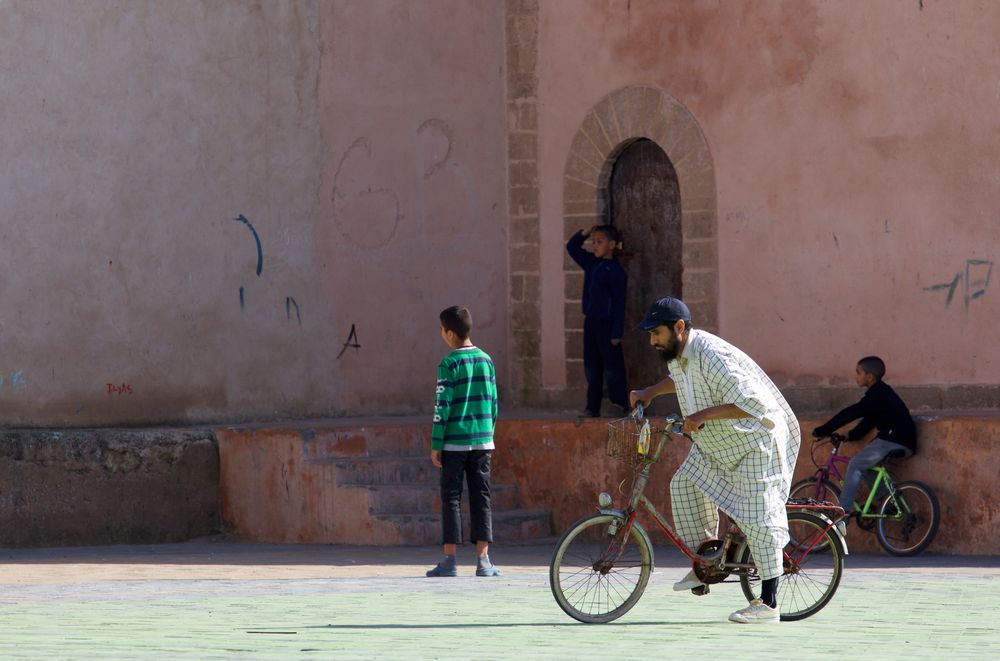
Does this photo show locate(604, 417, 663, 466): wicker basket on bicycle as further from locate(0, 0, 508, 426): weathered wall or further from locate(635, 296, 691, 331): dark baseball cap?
locate(0, 0, 508, 426): weathered wall

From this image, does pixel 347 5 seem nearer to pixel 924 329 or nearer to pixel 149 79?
pixel 149 79

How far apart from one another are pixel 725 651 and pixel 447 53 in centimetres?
872

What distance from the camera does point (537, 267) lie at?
14875 millimetres

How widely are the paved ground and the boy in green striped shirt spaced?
245 millimetres

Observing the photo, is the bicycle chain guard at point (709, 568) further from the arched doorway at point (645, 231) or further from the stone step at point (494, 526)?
the arched doorway at point (645, 231)

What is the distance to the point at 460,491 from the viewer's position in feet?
33.0

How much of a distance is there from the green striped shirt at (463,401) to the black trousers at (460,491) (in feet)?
0.22

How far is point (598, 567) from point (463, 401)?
7.95ft

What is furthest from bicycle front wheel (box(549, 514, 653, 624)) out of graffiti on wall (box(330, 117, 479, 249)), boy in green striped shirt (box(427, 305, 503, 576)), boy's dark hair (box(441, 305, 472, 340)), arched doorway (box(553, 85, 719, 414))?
graffiti on wall (box(330, 117, 479, 249))

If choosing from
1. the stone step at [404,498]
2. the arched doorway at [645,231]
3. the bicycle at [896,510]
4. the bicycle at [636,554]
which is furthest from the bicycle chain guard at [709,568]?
the arched doorway at [645,231]

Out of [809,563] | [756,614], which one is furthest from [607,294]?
[756,614]

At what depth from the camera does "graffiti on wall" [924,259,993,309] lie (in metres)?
12.6

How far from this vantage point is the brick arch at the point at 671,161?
45.7ft

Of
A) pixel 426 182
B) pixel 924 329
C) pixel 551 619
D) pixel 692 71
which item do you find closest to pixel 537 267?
pixel 426 182
